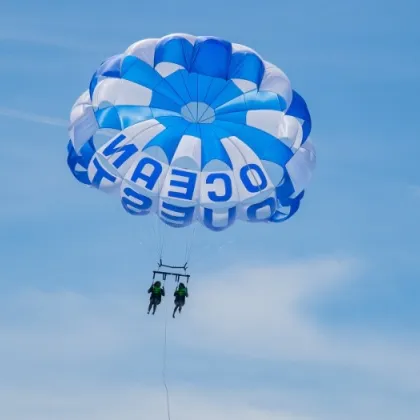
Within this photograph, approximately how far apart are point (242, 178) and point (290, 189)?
1505mm

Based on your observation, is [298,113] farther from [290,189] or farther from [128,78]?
[128,78]

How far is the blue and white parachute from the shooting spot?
109ft

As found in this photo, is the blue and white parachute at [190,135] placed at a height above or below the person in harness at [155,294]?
above

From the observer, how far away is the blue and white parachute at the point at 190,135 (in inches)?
1314

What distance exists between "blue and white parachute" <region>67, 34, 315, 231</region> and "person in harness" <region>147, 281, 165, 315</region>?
6.53ft

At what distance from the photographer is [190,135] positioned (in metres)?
34.5

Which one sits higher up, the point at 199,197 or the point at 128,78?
the point at 128,78

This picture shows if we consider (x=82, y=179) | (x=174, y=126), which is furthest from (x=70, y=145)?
(x=174, y=126)

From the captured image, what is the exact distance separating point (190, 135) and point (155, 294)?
16.6 feet

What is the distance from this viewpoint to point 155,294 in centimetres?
3334

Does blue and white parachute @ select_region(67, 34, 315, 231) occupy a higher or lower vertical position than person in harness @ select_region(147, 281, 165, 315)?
higher

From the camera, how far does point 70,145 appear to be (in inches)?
1352

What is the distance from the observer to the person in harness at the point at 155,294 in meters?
33.3

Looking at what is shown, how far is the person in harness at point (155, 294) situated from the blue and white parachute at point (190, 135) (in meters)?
1.99
